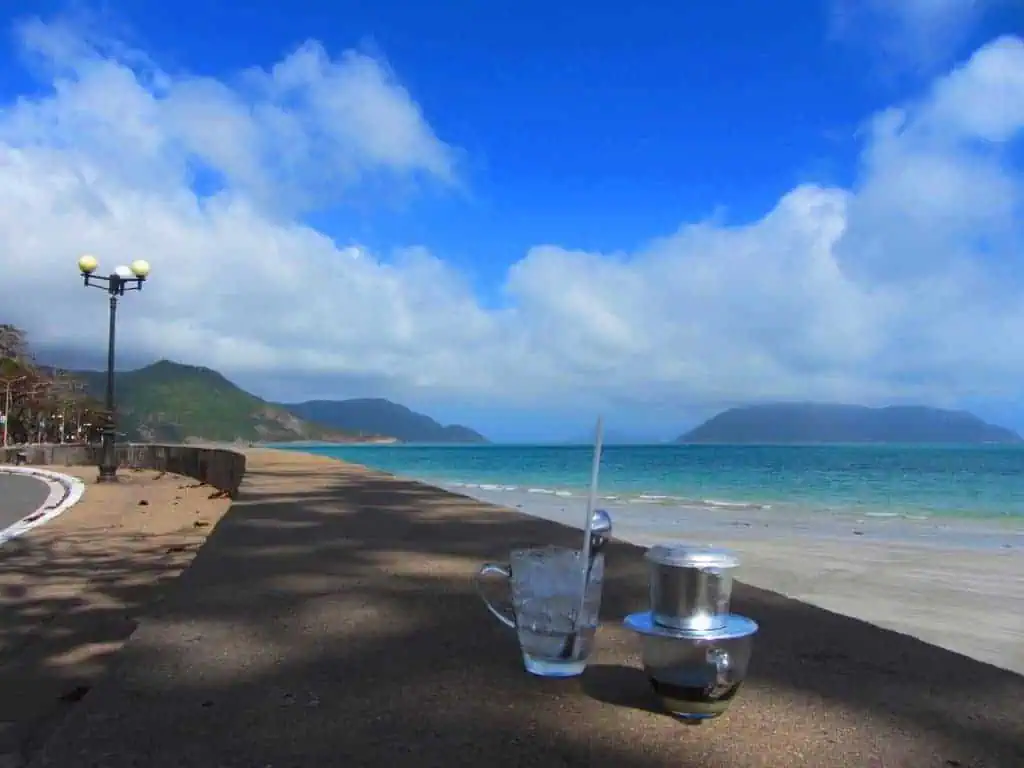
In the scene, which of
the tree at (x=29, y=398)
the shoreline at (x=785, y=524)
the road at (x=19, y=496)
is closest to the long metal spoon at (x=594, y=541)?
the shoreline at (x=785, y=524)

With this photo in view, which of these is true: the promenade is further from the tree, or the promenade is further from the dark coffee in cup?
the tree

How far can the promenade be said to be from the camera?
7.61ft

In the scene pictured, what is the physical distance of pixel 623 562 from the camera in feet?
19.3

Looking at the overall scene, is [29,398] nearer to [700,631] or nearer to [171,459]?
[171,459]

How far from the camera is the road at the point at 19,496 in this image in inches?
470

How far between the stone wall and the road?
3.00 metres

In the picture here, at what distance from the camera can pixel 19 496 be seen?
15039mm

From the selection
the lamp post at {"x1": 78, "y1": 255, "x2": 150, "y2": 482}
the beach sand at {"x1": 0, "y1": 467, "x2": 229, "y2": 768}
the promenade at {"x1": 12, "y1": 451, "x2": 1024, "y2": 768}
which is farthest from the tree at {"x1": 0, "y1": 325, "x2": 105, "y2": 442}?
the promenade at {"x1": 12, "y1": 451, "x2": 1024, "y2": 768}

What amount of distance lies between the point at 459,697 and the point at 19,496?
14625 mm

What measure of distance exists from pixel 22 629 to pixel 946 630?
623 cm

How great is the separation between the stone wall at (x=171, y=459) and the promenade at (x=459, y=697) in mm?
11265

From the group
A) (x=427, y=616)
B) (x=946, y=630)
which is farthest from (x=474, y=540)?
(x=946, y=630)

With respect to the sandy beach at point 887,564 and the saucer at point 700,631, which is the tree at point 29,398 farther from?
the saucer at point 700,631

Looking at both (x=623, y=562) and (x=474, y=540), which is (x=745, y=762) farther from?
(x=474, y=540)
